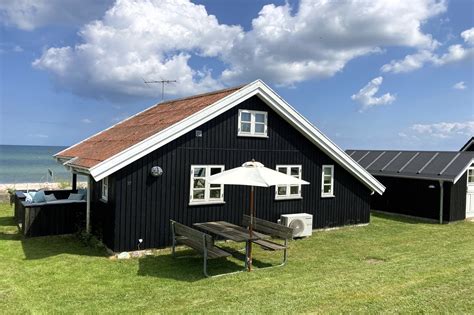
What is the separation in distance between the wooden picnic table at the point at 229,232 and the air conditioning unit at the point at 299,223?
253cm

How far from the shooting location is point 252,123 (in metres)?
13.3

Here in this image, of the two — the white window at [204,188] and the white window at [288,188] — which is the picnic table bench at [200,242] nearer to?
the white window at [204,188]

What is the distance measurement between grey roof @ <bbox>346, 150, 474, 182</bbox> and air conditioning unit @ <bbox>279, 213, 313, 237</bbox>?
7.68 m

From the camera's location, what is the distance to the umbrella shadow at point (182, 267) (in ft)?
29.9

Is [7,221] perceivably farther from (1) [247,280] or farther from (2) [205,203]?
(1) [247,280]

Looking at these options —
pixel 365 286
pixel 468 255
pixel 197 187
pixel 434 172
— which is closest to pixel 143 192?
pixel 197 187

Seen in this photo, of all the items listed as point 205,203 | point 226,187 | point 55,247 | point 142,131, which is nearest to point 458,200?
point 226,187

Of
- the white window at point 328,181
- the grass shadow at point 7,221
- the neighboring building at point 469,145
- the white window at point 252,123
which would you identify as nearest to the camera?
the white window at point 252,123

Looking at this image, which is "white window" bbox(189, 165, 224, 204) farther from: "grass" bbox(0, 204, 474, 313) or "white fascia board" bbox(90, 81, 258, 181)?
"grass" bbox(0, 204, 474, 313)

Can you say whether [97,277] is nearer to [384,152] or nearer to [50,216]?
[50,216]

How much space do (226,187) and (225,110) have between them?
2466mm

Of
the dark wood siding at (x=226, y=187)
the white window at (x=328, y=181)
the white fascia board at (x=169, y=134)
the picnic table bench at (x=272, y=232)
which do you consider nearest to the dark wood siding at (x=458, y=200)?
the dark wood siding at (x=226, y=187)

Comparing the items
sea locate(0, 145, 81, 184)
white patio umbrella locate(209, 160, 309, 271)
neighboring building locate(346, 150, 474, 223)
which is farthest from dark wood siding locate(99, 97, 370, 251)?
sea locate(0, 145, 81, 184)

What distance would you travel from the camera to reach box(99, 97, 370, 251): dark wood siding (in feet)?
36.0
